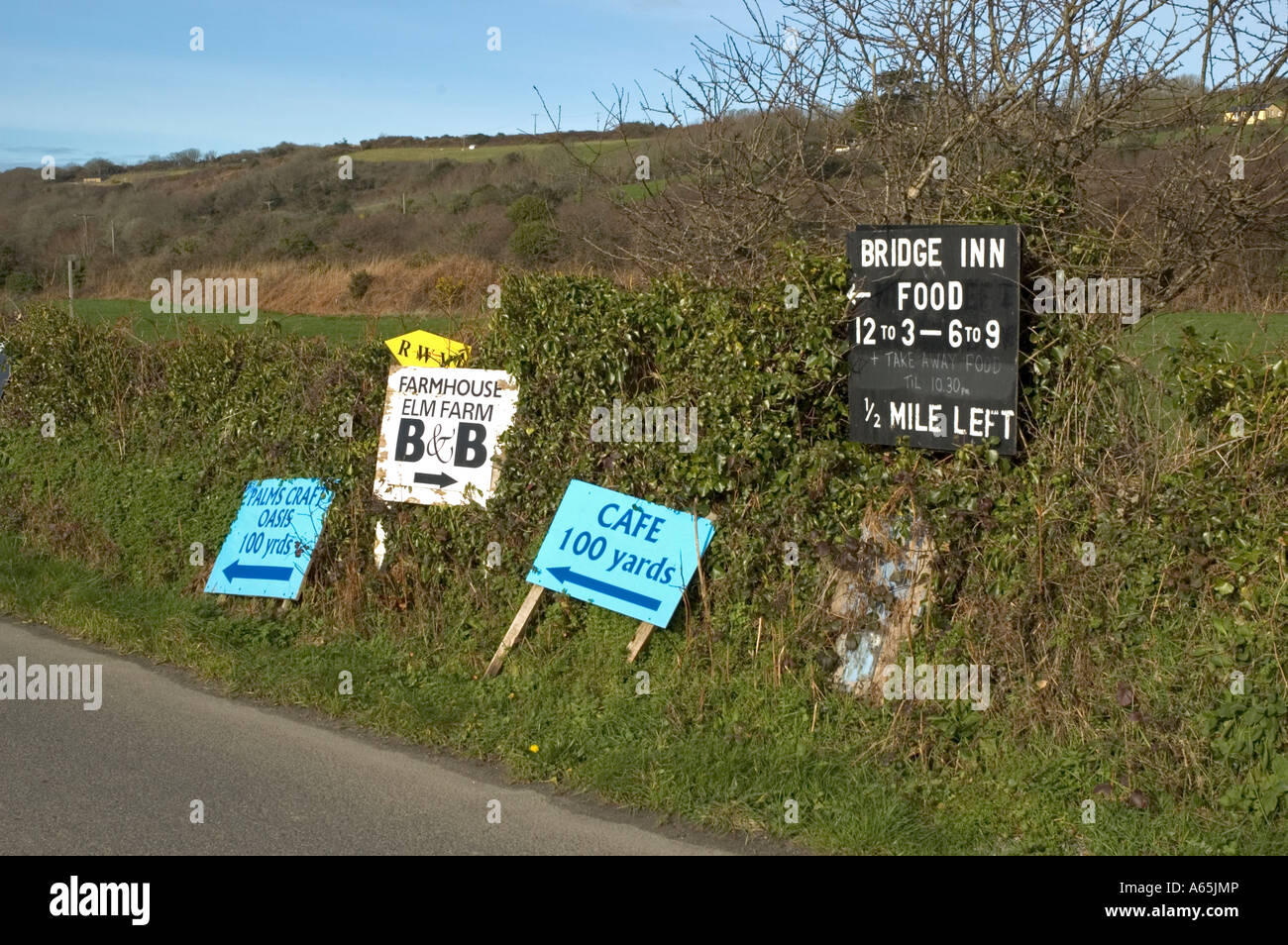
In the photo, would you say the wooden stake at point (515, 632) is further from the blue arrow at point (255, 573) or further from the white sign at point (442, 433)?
the blue arrow at point (255, 573)

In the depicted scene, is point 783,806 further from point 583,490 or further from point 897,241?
point 897,241

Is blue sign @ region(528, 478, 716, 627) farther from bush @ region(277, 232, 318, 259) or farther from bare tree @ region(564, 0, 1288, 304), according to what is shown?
bush @ region(277, 232, 318, 259)

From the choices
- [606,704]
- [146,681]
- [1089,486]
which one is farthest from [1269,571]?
[146,681]

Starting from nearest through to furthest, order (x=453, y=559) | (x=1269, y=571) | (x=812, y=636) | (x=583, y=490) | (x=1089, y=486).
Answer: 1. (x=1269, y=571)
2. (x=1089, y=486)
3. (x=812, y=636)
4. (x=583, y=490)
5. (x=453, y=559)

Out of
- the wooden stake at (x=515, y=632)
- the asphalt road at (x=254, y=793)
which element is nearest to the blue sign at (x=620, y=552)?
the wooden stake at (x=515, y=632)

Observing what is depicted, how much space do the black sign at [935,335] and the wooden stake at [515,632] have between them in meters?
2.22

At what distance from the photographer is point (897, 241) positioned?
6719mm

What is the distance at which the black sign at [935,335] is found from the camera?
641cm

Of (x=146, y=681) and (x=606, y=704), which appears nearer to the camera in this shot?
(x=606, y=704)

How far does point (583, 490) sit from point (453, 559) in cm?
128

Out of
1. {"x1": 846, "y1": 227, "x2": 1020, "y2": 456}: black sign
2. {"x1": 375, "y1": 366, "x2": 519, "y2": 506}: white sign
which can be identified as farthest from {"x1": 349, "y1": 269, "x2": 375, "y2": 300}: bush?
{"x1": 846, "y1": 227, "x2": 1020, "y2": 456}: black sign

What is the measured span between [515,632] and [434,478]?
1476 mm

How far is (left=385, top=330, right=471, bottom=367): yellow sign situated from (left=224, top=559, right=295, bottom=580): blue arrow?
5.85 feet

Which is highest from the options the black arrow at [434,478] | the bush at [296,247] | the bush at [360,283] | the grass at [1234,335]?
the bush at [296,247]
